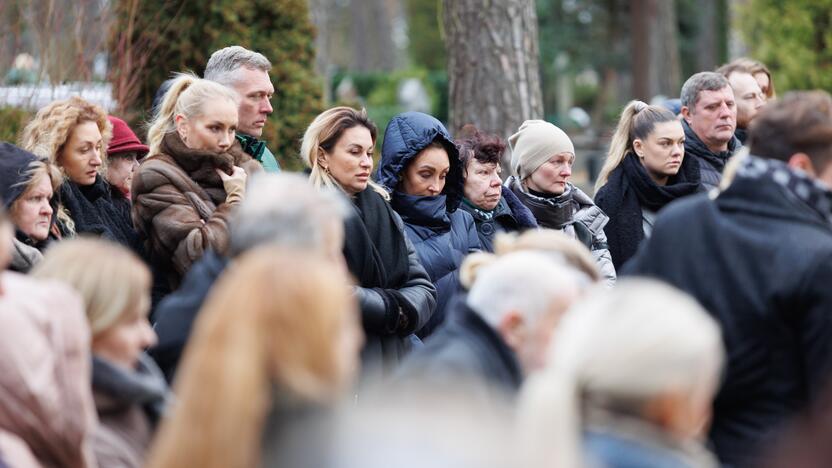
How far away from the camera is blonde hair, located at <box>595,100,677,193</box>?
7277 millimetres

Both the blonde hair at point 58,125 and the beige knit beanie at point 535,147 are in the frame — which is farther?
the beige knit beanie at point 535,147

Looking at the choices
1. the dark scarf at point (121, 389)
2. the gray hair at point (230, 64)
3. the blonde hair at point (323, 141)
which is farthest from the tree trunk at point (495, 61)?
the dark scarf at point (121, 389)

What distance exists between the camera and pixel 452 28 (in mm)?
9922

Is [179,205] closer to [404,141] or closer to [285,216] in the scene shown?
[404,141]

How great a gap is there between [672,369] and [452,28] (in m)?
7.39

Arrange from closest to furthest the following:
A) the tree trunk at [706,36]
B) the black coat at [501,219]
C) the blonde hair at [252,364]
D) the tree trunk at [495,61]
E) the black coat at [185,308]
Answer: the blonde hair at [252,364] < the black coat at [185,308] < the black coat at [501,219] < the tree trunk at [495,61] < the tree trunk at [706,36]

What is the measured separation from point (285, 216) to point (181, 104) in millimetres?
2692

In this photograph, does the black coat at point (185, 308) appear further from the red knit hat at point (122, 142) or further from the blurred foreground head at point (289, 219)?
the red knit hat at point (122, 142)

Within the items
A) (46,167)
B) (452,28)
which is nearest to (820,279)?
(46,167)

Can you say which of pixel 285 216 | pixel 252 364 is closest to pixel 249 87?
pixel 285 216

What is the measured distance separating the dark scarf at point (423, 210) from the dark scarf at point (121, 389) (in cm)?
283

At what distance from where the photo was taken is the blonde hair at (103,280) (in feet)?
11.9

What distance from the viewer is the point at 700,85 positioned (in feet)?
25.4

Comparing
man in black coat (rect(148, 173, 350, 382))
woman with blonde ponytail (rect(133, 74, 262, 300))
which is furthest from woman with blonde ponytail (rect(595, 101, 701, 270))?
man in black coat (rect(148, 173, 350, 382))
